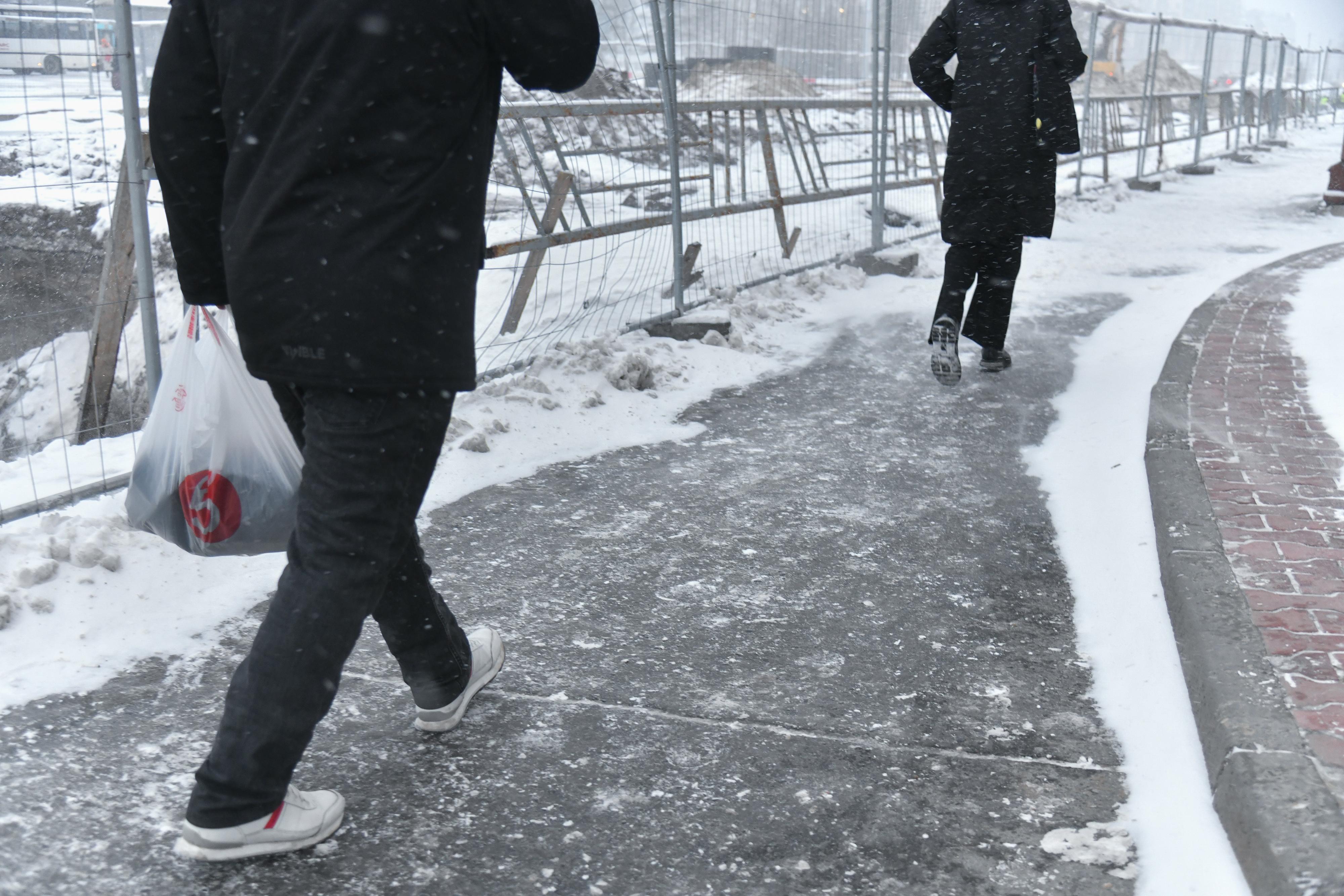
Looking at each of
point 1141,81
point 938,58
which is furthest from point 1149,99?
point 1141,81

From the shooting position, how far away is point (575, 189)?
6.69 metres

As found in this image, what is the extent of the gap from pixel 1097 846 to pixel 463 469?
2.83 m

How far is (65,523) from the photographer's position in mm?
3418

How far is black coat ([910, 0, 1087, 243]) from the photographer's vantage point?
5.37m

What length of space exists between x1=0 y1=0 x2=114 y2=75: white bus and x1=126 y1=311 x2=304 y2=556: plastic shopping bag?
1900 millimetres

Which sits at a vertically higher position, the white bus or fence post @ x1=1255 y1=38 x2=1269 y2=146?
the white bus

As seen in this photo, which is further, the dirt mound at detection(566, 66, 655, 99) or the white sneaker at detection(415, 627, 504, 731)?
the dirt mound at detection(566, 66, 655, 99)

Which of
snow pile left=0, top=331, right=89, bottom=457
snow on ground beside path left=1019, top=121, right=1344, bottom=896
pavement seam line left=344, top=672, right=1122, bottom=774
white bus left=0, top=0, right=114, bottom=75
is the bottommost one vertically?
snow pile left=0, top=331, right=89, bottom=457

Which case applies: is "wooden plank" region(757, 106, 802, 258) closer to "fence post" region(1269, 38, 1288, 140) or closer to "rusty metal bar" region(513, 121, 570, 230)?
"rusty metal bar" region(513, 121, 570, 230)

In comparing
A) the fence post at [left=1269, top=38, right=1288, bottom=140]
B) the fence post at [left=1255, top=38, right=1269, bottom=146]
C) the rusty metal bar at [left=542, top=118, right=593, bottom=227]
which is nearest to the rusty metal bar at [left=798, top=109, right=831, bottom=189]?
the rusty metal bar at [left=542, top=118, right=593, bottom=227]

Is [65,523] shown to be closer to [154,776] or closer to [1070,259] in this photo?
[154,776]

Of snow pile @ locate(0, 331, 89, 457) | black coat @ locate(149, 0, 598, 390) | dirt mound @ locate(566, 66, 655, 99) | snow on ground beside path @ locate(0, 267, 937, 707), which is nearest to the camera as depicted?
black coat @ locate(149, 0, 598, 390)

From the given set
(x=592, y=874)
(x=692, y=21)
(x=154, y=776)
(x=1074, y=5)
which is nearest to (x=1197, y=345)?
(x=692, y=21)

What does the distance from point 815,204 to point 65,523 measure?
779 centimetres
